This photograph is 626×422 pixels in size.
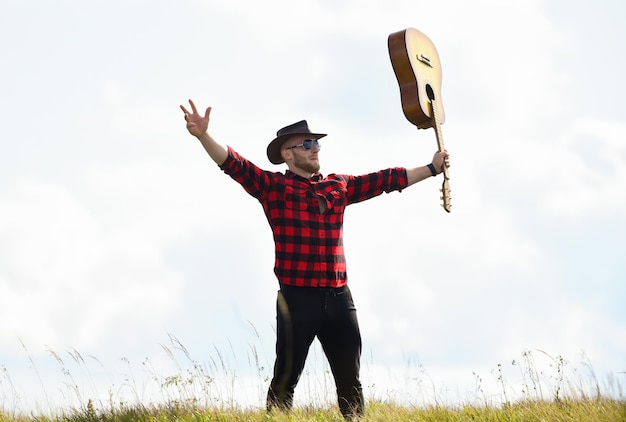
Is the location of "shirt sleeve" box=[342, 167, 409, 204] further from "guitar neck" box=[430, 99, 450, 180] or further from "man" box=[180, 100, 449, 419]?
"guitar neck" box=[430, 99, 450, 180]

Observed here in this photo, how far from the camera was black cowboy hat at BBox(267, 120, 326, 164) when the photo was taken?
6570mm

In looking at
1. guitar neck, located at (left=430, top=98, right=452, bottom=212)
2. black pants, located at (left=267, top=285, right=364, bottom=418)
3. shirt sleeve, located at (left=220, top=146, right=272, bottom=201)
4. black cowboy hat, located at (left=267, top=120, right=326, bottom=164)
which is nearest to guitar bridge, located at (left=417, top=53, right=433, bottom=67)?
guitar neck, located at (left=430, top=98, right=452, bottom=212)

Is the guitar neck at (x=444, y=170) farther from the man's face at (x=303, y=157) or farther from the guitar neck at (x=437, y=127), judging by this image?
the man's face at (x=303, y=157)

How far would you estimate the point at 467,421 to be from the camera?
6148mm

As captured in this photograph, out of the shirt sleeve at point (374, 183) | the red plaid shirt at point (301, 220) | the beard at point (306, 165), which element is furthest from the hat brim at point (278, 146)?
the shirt sleeve at point (374, 183)

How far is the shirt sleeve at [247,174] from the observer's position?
20.3 feet

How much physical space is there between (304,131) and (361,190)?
71 cm

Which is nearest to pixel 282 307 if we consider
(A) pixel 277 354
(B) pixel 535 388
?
(A) pixel 277 354

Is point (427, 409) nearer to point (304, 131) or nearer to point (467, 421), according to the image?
point (467, 421)

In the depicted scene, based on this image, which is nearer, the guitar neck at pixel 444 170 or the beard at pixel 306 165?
the beard at pixel 306 165

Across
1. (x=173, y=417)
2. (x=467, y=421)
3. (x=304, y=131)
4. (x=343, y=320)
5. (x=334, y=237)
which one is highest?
(x=304, y=131)

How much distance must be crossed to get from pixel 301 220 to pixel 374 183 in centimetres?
90

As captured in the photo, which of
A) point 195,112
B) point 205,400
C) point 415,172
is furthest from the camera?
point 415,172

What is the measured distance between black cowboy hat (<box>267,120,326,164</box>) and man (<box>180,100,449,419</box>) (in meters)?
0.05
